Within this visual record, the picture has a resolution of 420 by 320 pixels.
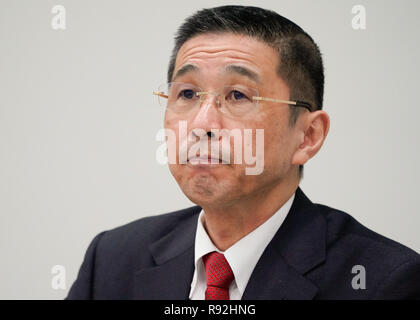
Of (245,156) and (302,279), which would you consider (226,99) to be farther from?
(302,279)

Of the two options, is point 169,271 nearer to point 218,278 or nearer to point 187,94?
point 218,278

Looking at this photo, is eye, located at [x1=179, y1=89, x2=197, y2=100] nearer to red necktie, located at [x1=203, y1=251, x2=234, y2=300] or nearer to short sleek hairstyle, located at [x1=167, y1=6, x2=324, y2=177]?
short sleek hairstyle, located at [x1=167, y1=6, x2=324, y2=177]

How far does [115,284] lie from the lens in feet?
7.11

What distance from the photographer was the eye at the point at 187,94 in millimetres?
1952

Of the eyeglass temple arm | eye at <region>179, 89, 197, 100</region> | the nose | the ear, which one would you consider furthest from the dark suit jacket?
→ eye at <region>179, 89, 197, 100</region>

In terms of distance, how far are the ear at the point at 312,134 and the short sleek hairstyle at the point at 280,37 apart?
6 cm

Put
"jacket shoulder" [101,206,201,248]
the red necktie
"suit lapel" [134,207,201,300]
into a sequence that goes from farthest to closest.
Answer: "jacket shoulder" [101,206,201,248]
"suit lapel" [134,207,201,300]
the red necktie

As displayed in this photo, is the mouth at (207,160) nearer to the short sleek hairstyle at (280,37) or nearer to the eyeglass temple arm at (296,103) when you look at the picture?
the eyeglass temple arm at (296,103)

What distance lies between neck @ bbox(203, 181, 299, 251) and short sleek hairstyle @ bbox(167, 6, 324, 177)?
12.7 inches

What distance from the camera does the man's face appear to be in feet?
5.90

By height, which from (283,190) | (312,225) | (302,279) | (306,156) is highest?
(306,156)
